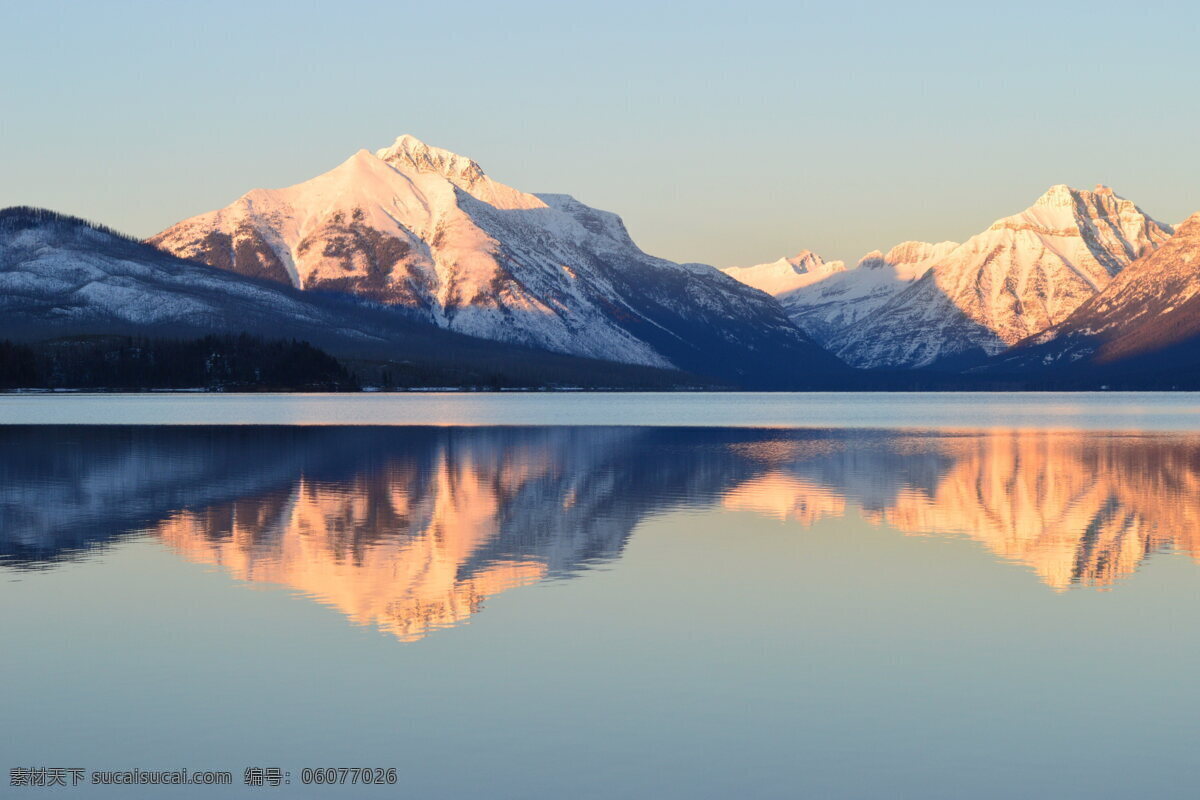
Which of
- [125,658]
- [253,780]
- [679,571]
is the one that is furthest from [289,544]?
[253,780]

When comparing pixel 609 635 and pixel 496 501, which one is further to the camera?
pixel 496 501

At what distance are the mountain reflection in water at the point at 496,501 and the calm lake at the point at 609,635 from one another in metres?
0.31

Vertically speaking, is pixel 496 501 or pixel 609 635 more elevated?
pixel 496 501

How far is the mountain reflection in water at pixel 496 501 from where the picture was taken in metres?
42.1

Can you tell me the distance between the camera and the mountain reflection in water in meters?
42.1

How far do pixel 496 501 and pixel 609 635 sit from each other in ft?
99.0

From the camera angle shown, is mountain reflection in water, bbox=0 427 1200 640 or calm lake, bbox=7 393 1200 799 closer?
calm lake, bbox=7 393 1200 799

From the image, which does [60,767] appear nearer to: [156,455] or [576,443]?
[156,455]

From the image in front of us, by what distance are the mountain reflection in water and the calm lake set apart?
31cm

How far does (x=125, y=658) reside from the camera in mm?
29844

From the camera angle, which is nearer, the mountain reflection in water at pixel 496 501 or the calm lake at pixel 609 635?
the calm lake at pixel 609 635

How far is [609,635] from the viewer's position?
3194 cm

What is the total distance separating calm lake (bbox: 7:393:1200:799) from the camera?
74.1ft

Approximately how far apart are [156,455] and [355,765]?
2876 inches
